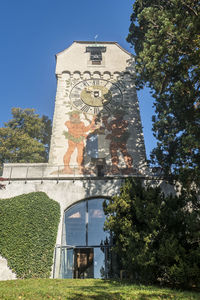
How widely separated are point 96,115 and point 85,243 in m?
10.3

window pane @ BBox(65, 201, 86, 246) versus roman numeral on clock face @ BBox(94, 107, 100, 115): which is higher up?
roman numeral on clock face @ BBox(94, 107, 100, 115)

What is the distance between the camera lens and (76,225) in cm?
1422

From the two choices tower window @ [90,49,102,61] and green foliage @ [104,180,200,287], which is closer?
green foliage @ [104,180,200,287]

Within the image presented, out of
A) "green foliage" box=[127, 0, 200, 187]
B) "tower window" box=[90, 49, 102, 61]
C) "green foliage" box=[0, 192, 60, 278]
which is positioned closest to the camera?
"green foliage" box=[127, 0, 200, 187]

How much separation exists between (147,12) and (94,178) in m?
10.7

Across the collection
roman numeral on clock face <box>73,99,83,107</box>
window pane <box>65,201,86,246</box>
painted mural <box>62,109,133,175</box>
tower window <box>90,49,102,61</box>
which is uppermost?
tower window <box>90,49,102,61</box>

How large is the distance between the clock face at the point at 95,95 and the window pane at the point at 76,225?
28.4 feet

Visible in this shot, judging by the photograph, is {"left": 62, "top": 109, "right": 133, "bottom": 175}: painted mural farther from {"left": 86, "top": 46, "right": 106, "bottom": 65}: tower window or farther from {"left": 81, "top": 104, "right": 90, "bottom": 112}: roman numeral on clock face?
{"left": 86, "top": 46, "right": 106, "bottom": 65}: tower window

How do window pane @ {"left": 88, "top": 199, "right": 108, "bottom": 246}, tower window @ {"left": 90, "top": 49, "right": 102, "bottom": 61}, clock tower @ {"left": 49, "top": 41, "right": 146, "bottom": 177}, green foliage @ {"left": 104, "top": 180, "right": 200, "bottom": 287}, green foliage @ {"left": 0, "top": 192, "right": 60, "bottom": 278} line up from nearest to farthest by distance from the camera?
green foliage @ {"left": 104, "top": 180, "right": 200, "bottom": 287}, green foliage @ {"left": 0, "top": 192, "right": 60, "bottom": 278}, window pane @ {"left": 88, "top": 199, "right": 108, "bottom": 246}, clock tower @ {"left": 49, "top": 41, "right": 146, "bottom": 177}, tower window @ {"left": 90, "top": 49, "right": 102, "bottom": 61}

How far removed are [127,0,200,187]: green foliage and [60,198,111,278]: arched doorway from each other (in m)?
5.59

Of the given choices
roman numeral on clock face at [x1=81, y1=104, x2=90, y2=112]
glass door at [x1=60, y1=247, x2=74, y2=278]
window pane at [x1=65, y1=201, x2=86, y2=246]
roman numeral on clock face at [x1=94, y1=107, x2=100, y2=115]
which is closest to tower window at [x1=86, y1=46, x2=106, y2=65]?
roman numeral on clock face at [x1=81, y1=104, x2=90, y2=112]

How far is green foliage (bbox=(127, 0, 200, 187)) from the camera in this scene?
1005 centimetres

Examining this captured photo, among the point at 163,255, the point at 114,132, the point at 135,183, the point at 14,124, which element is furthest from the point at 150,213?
the point at 14,124

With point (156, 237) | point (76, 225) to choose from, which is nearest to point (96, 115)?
point (76, 225)
